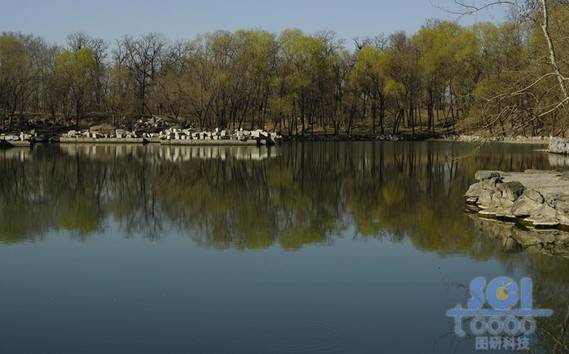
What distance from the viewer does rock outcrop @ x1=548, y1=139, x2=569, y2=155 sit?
40.9 metres

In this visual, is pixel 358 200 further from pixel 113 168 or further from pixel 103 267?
pixel 113 168

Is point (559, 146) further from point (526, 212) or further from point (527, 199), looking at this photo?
point (526, 212)

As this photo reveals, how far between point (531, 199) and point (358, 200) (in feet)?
19.2

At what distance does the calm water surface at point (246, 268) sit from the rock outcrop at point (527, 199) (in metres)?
0.95

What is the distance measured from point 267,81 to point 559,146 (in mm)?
31083

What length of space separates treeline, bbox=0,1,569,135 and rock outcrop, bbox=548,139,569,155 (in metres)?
13.8

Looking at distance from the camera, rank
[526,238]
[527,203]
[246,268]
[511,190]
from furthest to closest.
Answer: [511,190] < [527,203] < [526,238] < [246,268]

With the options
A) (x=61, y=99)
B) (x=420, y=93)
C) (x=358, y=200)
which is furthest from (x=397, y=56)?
(x=358, y=200)

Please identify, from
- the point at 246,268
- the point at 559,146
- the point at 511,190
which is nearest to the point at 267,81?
the point at 559,146

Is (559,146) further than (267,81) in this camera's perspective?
No

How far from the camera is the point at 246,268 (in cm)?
1198

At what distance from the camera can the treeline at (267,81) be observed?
6341 centimetres

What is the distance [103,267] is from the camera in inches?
478

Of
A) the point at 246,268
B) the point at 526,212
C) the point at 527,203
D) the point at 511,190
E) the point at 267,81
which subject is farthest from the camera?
the point at 267,81
